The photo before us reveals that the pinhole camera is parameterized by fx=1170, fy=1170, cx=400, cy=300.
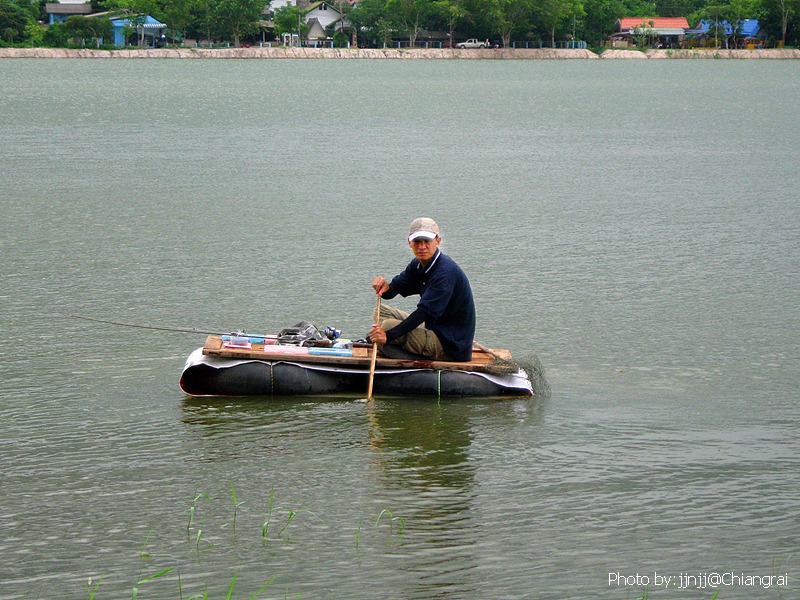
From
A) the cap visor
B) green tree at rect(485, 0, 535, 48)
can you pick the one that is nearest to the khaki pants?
the cap visor

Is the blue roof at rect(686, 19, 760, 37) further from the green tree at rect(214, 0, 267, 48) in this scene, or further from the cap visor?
the cap visor

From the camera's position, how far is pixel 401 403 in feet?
31.3

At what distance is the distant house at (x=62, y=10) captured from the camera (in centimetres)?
13375

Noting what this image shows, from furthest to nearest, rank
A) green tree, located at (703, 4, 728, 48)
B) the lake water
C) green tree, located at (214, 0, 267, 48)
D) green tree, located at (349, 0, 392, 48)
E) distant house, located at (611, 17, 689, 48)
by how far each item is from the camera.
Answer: distant house, located at (611, 17, 689, 48)
green tree, located at (349, 0, 392, 48)
green tree, located at (703, 4, 728, 48)
green tree, located at (214, 0, 267, 48)
the lake water

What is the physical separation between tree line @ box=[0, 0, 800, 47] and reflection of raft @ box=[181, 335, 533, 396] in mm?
123363

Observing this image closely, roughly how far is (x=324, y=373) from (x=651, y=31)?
14128 centimetres

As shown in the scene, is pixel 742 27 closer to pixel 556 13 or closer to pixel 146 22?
pixel 556 13

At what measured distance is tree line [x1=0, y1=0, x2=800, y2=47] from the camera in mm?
→ 131625

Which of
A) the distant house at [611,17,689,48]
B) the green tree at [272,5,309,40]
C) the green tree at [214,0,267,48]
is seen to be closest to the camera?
the green tree at [214,0,267,48]

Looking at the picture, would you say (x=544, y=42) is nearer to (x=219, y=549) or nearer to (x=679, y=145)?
(x=679, y=145)

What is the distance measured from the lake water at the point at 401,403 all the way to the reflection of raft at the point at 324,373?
5.4 inches

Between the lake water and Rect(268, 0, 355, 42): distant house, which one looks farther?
Rect(268, 0, 355, 42): distant house

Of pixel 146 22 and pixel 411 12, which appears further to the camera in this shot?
pixel 411 12

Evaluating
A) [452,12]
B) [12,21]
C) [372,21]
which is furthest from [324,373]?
[372,21]
